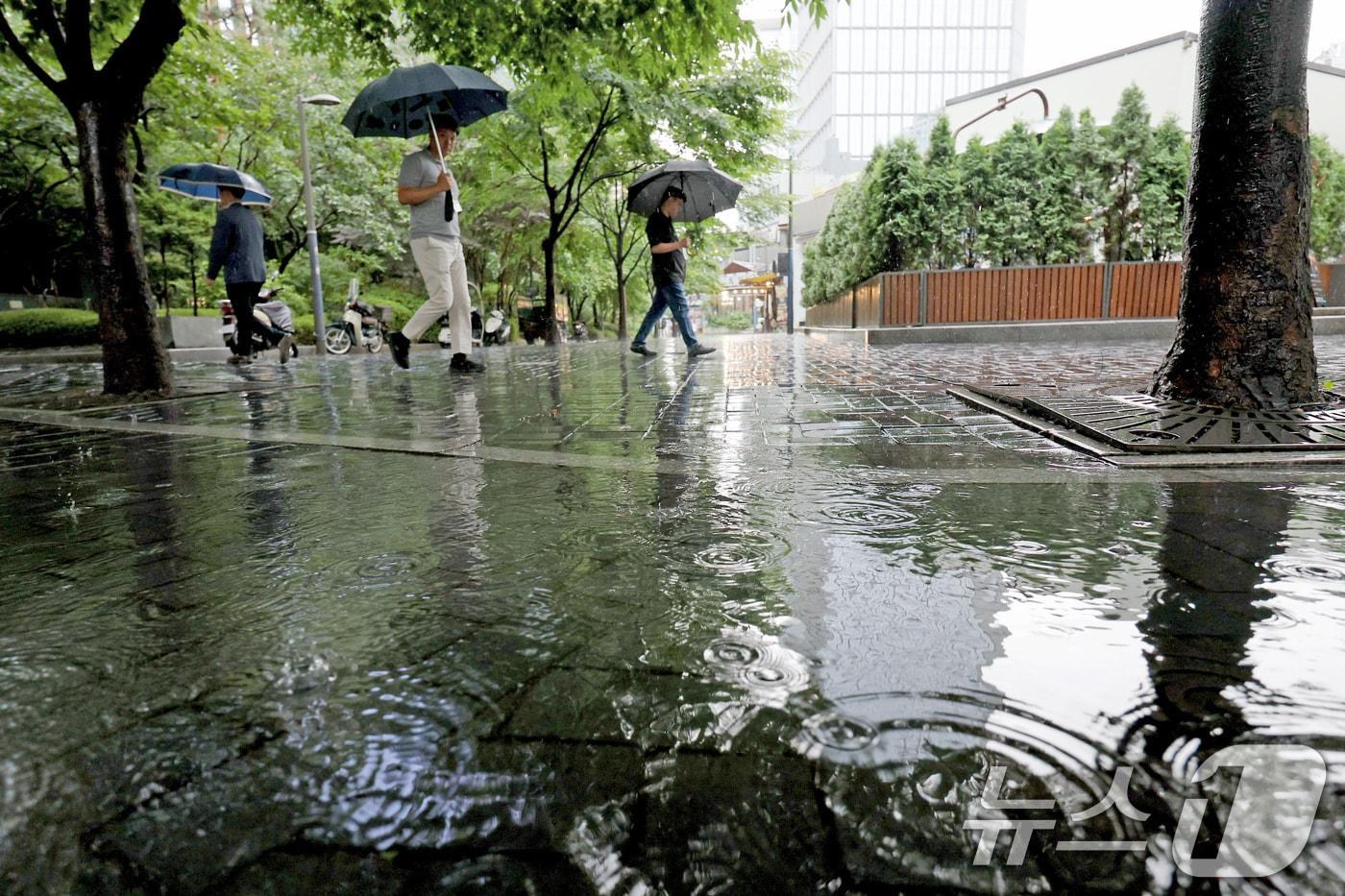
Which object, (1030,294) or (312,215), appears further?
(312,215)

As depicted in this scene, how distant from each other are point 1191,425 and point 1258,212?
1.52 meters

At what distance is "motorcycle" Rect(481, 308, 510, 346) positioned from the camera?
76.1ft

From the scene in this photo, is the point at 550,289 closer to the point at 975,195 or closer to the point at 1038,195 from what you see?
the point at 975,195

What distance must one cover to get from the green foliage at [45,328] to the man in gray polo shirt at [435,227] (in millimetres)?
12962

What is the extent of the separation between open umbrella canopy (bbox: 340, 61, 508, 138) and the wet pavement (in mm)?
6205

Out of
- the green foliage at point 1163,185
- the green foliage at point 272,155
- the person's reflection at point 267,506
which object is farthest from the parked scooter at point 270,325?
the green foliage at point 1163,185

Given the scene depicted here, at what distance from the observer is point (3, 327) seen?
1661 centimetres

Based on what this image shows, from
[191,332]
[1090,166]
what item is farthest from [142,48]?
[1090,166]

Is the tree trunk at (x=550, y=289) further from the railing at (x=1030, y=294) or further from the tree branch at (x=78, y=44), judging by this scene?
the tree branch at (x=78, y=44)

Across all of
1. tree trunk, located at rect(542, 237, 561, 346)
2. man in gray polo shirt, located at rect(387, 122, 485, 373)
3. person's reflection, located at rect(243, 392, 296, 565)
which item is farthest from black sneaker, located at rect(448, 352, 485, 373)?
tree trunk, located at rect(542, 237, 561, 346)

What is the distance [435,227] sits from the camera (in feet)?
26.7

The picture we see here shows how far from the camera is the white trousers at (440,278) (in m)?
8.26

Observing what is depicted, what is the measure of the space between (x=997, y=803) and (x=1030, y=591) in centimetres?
98

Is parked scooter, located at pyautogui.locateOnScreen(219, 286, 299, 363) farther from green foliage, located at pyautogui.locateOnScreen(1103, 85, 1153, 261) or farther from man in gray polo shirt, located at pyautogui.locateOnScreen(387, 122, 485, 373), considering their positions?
green foliage, located at pyautogui.locateOnScreen(1103, 85, 1153, 261)
